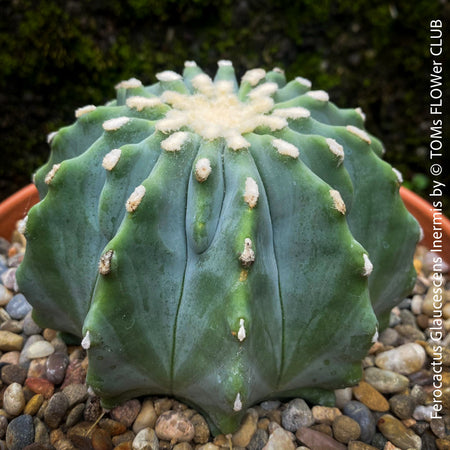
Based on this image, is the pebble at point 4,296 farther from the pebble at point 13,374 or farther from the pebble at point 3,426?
the pebble at point 3,426

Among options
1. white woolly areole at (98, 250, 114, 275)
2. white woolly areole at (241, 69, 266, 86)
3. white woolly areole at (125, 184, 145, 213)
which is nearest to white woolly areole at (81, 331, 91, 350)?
white woolly areole at (98, 250, 114, 275)

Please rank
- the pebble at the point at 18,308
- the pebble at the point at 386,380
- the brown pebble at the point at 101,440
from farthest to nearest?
the pebble at the point at 18,308 < the pebble at the point at 386,380 < the brown pebble at the point at 101,440

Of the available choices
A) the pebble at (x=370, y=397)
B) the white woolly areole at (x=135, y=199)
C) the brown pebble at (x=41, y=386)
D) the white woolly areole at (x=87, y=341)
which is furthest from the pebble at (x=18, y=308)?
the pebble at (x=370, y=397)

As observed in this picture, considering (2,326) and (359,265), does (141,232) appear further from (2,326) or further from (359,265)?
(2,326)

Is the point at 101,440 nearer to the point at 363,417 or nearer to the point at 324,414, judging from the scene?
the point at 324,414

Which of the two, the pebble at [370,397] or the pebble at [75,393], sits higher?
the pebble at [75,393]

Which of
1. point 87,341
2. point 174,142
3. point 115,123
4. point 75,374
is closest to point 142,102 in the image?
point 115,123

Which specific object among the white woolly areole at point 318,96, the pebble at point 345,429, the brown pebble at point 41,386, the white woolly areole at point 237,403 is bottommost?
the pebble at point 345,429
